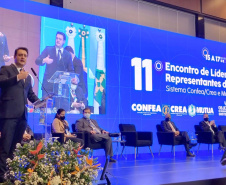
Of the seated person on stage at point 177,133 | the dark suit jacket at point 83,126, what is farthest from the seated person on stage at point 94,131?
the seated person on stage at point 177,133

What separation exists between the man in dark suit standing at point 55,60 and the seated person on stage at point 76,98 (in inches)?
11.4

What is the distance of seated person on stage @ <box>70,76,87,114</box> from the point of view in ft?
22.4

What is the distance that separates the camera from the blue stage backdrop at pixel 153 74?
24.4ft

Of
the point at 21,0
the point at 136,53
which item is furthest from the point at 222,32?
the point at 21,0

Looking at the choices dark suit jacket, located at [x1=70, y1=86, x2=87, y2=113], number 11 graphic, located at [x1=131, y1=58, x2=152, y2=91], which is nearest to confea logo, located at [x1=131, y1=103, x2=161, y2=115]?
number 11 graphic, located at [x1=131, y1=58, x2=152, y2=91]

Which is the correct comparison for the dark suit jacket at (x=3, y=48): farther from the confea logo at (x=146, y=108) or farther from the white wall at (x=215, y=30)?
the white wall at (x=215, y=30)

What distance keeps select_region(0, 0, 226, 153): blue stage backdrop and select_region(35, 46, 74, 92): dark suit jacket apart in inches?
22.7

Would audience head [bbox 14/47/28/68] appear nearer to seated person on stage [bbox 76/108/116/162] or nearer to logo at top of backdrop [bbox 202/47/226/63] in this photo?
seated person on stage [bbox 76/108/116/162]

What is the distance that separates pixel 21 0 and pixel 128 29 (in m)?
2.70

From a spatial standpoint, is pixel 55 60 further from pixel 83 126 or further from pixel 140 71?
pixel 140 71

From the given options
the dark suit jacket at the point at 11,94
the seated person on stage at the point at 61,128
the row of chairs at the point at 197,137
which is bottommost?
the row of chairs at the point at 197,137

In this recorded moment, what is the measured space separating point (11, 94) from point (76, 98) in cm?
403

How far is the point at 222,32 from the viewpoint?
35.6 ft

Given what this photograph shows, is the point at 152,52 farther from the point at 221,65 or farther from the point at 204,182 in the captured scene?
the point at 204,182
